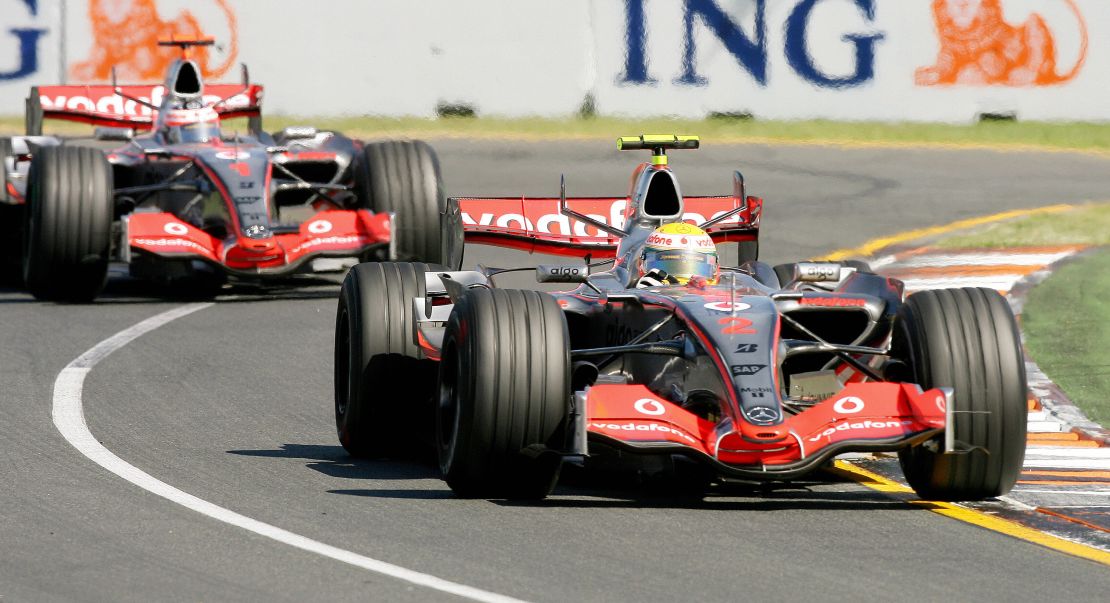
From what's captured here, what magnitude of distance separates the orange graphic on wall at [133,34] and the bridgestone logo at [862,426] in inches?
827

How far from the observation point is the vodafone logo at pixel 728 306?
30.1 feet

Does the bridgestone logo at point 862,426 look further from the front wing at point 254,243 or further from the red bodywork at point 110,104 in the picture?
the red bodywork at point 110,104

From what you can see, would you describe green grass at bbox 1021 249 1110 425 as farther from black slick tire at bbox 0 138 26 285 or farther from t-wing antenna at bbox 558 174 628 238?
black slick tire at bbox 0 138 26 285

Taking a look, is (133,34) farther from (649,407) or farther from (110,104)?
(649,407)

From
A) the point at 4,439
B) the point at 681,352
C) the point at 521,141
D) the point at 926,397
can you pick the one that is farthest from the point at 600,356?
the point at 521,141

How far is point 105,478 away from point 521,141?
63.0 ft

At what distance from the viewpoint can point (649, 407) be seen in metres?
8.57

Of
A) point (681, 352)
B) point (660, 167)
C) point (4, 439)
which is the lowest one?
point (4, 439)

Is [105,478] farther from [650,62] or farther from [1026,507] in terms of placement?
[650,62]

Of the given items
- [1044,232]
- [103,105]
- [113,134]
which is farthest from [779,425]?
[1044,232]

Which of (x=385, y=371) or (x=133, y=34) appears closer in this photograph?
(x=385, y=371)

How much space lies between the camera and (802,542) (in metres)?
8.21

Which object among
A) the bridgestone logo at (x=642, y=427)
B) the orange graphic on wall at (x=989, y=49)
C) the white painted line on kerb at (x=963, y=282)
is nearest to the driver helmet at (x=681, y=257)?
the bridgestone logo at (x=642, y=427)

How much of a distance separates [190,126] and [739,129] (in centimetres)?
1170
